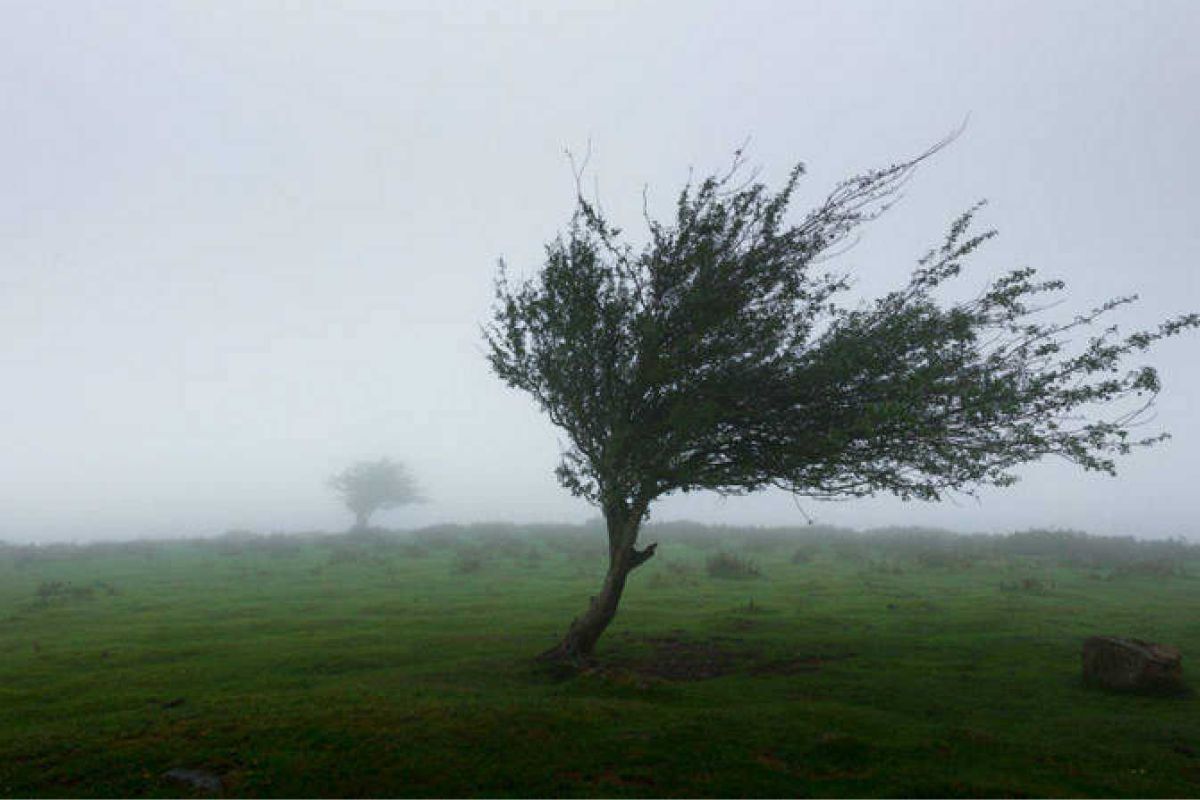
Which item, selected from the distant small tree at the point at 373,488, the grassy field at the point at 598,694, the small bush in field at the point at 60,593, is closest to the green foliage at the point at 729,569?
the grassy field at the point at 598,694

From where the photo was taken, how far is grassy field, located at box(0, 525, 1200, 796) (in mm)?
11516

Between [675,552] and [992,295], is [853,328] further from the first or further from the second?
[675,552]

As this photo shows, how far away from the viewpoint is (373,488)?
A: 11894cm

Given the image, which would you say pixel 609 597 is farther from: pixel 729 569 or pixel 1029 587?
→ pixel 1029 587

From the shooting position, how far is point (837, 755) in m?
12.1

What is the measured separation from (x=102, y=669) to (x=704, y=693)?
1784 cm

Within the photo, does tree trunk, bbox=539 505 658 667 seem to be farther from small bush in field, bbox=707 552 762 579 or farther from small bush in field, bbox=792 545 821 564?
small bush in field, bbox=792 545 821 564

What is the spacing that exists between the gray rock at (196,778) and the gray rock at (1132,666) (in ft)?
64.9

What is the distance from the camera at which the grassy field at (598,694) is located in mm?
11516

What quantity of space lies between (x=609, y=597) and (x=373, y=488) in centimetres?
10741

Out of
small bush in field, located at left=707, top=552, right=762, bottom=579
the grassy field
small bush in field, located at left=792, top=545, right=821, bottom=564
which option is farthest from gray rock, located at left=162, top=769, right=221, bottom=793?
small bush in field, located at left=792, top=545, right=821, bottom=564

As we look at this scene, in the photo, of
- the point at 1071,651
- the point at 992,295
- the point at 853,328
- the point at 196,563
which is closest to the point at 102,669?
the point at 853,328

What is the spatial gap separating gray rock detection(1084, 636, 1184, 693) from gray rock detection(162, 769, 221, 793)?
1979 cm

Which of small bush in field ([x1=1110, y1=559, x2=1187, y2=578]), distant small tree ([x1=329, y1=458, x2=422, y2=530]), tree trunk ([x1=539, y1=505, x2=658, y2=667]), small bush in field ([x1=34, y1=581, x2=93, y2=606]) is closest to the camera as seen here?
tree trunk ([x1=539, y1=505, x2=658, y2=667])
